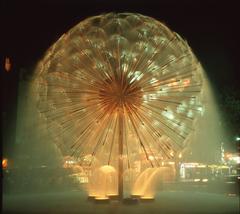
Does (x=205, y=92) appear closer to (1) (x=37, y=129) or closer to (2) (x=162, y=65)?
(2) (x=162, y=65)

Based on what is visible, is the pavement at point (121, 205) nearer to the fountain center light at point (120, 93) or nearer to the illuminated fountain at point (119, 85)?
the illuminated fountain at point (119, 85)

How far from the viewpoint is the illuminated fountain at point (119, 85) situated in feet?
61.9

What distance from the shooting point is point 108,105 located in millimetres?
18922

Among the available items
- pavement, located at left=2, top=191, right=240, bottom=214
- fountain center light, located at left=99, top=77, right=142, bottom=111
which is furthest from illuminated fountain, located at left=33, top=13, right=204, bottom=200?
pavement, located at left=2, top=191, right=240, bottom=214

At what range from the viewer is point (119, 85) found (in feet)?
61.6

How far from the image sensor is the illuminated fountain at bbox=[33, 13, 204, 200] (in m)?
18.9

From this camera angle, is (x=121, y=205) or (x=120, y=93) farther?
(x=120, y=93)

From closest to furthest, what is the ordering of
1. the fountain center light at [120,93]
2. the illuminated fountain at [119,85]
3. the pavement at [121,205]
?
the pavement at [121,205], the fountain center light at [120,93], the illuminated fountain at [119,85]

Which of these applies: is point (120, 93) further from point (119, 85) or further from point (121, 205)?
point (121, 205)

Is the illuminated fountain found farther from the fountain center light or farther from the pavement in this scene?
the pavement

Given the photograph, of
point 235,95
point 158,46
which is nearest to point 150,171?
point 158,46

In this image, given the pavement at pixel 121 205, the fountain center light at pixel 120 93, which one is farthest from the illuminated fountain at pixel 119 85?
the pavement at pixel 121 205

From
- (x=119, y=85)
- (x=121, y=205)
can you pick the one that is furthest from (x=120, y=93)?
(x=121, y=205)

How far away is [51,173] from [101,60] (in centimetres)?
1261
